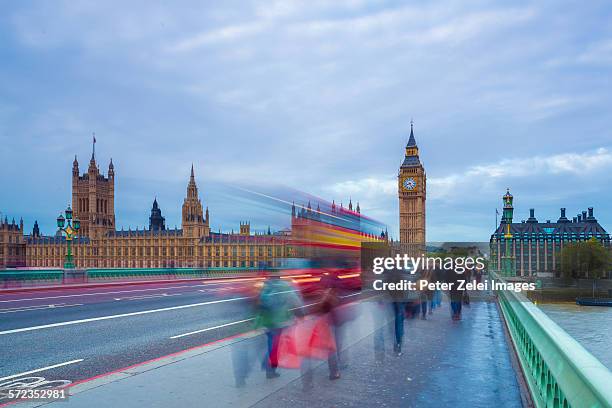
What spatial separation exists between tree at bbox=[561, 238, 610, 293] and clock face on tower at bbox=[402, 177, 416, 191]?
51846mm

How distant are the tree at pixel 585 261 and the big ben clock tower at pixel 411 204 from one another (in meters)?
43.6

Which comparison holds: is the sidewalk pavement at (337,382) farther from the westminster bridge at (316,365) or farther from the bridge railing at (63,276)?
the bridge railing at (63,276)

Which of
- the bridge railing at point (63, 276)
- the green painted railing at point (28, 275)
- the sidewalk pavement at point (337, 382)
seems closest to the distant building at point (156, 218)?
the bridge railing at point (63, 276)

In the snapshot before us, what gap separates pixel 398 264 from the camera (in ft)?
35.3

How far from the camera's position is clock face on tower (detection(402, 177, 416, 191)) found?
6078 inches

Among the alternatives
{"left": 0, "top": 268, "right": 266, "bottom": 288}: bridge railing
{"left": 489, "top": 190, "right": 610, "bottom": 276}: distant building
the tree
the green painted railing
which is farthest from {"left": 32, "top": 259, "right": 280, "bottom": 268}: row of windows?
{"left": 489, "top": 190, "right": 610, "bottom": 276}: distant building

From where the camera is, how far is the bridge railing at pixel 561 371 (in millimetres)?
3018

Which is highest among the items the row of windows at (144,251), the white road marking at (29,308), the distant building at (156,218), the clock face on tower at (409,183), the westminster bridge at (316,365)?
the clock face on tower at (409,183)

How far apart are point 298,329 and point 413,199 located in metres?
145

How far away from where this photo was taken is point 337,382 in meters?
7.22

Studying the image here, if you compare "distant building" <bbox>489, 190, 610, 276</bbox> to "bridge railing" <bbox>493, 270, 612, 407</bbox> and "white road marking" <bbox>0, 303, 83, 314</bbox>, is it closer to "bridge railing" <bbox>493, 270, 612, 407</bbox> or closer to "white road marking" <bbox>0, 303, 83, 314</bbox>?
"white road marking" <bbox>0, 303, 83, 314</bbox>

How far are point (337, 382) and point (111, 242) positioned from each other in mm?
143804

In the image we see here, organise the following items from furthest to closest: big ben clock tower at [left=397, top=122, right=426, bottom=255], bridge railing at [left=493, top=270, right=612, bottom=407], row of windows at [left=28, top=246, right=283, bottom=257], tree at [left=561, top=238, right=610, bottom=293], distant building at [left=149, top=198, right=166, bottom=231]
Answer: distant building at [left=149, top=198, right=166, bottom=231] → big ben clock tower at [left=397, top=122, right=426, bottom=255] → row of windows at [left=28, top=246, right=283, bottom=257] → tree at [left=561, top=238, right=610, bottom=293] → bridge railing at [left=493, top=270, right=612, bottom=407]

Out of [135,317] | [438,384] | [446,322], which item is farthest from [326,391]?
[135,317]
